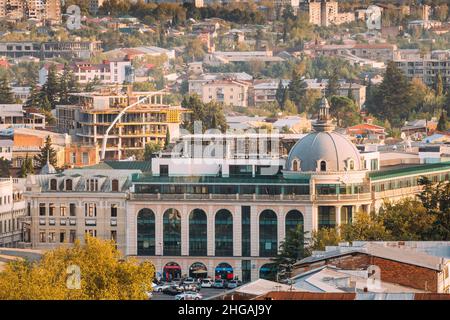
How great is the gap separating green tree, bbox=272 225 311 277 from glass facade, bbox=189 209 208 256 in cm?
370

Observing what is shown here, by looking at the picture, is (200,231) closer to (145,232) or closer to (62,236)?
(145,232)

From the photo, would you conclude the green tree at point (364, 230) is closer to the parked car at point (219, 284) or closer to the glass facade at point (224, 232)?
the parked car at point (219, 284)

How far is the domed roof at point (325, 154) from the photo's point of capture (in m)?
68.2

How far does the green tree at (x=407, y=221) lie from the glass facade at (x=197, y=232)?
5473 mm

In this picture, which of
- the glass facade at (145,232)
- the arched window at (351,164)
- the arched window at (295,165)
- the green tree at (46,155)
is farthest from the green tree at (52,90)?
the arched window at (351,164)

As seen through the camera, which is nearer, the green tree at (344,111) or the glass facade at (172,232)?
the glass facade at (172,232)

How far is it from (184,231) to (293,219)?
2.96 metres

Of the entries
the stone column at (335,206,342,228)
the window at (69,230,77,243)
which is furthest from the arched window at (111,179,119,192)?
the stone column at (335,206,342,228)

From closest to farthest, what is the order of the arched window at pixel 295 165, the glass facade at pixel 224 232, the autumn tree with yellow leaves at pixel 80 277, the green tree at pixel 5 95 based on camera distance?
the autumn tree with yellow leaves at pixel 80 277, the glass facade at pixel 224 232, the arched window at pixel 295 165, the green tree at pixel 5 95

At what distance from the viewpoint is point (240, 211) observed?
67.5 metres

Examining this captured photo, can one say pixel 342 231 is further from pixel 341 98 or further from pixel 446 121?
pixel 341 98

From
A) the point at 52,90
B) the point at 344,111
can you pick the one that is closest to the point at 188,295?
the point at 344,111

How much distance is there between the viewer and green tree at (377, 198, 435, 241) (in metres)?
59.9

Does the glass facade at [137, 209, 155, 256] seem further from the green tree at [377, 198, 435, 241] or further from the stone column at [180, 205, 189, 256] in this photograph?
the green tree at [377, 198, 435, 241]
